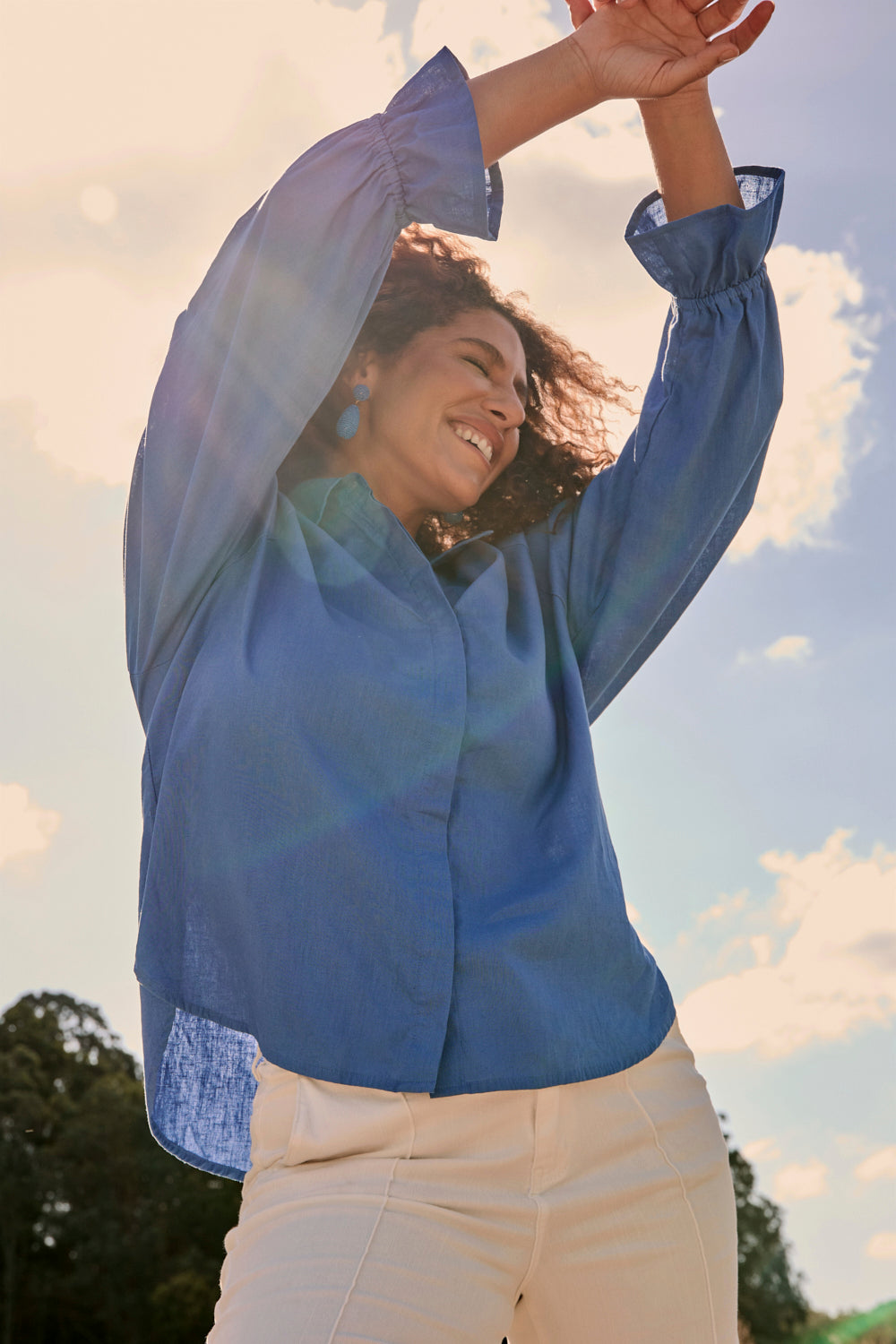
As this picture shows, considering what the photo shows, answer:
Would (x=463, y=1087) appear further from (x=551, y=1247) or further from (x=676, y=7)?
(x=676, y=7)

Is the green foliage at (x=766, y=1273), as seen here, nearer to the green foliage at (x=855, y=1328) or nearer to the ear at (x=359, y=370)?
the green foliage at (x=855, y=1328)

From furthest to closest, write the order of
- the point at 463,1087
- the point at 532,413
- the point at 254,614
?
the point at 532,413, the point at 254,614, the point at 463,1087

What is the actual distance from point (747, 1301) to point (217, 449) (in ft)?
107

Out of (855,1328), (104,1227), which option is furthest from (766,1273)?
(104,1227)

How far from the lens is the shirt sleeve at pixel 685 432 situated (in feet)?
7.93

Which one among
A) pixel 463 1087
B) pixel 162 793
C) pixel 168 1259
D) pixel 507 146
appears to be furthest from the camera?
pixel 168 1259

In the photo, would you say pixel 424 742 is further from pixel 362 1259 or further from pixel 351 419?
pixel 351 419

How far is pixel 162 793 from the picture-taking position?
1880 mm

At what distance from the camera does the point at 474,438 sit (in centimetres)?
258

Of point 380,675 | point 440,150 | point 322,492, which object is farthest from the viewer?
point 322,492

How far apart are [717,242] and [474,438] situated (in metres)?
0.63

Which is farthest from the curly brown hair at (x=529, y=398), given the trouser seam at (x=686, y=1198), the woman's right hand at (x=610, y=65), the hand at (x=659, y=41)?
the trouser seam at (x=686, y=1198)

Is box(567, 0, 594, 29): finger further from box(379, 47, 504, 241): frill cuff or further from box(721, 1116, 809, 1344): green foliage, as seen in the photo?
box(721, 1116, 809, 1344): green foliage

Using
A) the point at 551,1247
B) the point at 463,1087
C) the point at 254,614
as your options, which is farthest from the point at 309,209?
the point at 551,1247
